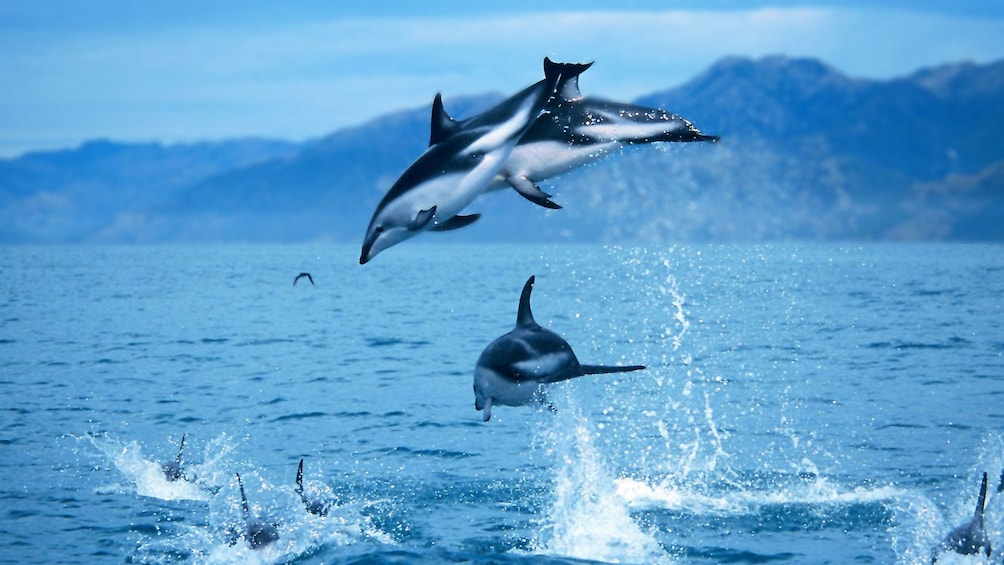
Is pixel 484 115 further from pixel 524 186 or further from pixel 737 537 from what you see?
pixel 737 537

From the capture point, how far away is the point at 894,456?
32875 mm

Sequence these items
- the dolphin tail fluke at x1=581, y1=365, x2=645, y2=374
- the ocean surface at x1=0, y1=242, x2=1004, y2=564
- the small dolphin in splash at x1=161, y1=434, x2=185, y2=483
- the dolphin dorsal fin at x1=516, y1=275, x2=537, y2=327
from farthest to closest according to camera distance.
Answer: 1. the small dolphin in splash at x1=161, y1=434, x2=185, y2=483
2. the ocean surface at x1=0, y1=242, x2=1004, y2=564
3. the dolphin dorsal fin at x1=516, y1=275, x2=537, y2=327
4. the dolphin tail fluke at x1=581, y1=365, x2=645, y2=374

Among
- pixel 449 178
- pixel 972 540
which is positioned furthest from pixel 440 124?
pixel 972 540

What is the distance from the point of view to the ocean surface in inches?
960

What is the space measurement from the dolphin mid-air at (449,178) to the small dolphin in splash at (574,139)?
0.20 metres

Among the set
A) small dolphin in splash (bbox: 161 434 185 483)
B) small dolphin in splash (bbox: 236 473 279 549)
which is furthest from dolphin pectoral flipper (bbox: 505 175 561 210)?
small dolphin in splash (bbox: 161 434 185 483)

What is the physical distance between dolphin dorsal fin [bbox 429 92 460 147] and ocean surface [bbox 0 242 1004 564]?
5639 millimetres

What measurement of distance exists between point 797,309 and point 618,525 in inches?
3031

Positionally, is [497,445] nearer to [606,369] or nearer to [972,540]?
[972,540]

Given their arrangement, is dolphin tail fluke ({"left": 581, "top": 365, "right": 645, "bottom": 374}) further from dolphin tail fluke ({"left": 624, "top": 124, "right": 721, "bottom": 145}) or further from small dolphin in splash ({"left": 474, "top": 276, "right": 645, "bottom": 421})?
dolphin tail fluke ({"left": 624, "top": 124, "right": 721, "bottom": 145})

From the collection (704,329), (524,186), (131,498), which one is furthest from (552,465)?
(704,329)

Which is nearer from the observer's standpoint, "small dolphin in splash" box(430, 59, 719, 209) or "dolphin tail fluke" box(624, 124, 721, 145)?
"dolphin tail fluke" box(624, 124, 721, 145)

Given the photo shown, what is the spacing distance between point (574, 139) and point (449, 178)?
1.07 metres

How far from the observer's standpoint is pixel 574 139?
8.46 meters
